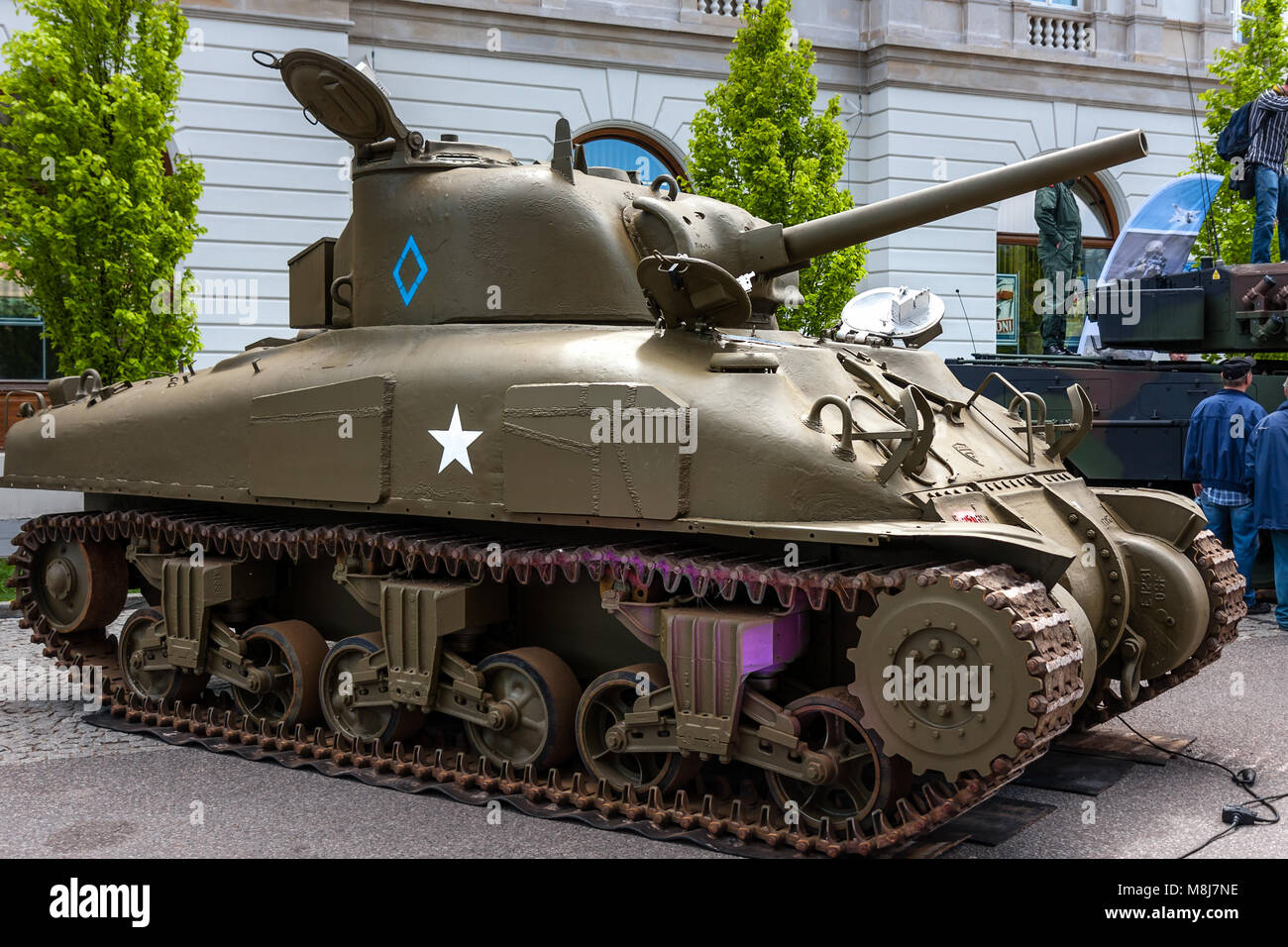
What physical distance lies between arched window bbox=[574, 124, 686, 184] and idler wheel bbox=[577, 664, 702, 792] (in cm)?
1379

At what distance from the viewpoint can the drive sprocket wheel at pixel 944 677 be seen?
568 cm

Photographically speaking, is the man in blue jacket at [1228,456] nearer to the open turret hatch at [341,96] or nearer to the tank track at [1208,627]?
the tank track at [1208,627]

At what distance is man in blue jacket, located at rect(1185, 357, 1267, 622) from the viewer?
12516mm

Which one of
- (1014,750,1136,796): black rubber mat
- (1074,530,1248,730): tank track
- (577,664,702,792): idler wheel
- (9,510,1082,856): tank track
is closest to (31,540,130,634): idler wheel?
(9,510,1082,856): tank track

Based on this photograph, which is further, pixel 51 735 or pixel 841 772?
pixel 51 735

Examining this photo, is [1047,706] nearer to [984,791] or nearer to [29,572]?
[984,791]

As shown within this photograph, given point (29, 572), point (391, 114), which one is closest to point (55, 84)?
point (29, 572)

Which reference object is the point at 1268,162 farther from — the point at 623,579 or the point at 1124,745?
the point at 623,579

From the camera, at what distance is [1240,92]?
19156mm

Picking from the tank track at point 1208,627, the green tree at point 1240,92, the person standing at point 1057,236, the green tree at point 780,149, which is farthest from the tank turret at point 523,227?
the green tree at point 1240,92

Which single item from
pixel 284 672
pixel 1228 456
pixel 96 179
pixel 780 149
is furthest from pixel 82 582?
pixel 1228 456

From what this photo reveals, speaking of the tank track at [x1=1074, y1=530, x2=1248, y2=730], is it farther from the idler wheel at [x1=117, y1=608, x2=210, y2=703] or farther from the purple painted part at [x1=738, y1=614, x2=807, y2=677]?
the idler wheel at [x1=117, y1=608, x2=210, y2=703]

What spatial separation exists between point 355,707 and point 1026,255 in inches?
705

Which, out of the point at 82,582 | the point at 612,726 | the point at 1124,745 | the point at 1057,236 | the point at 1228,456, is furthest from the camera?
A: the point at 1057,236
